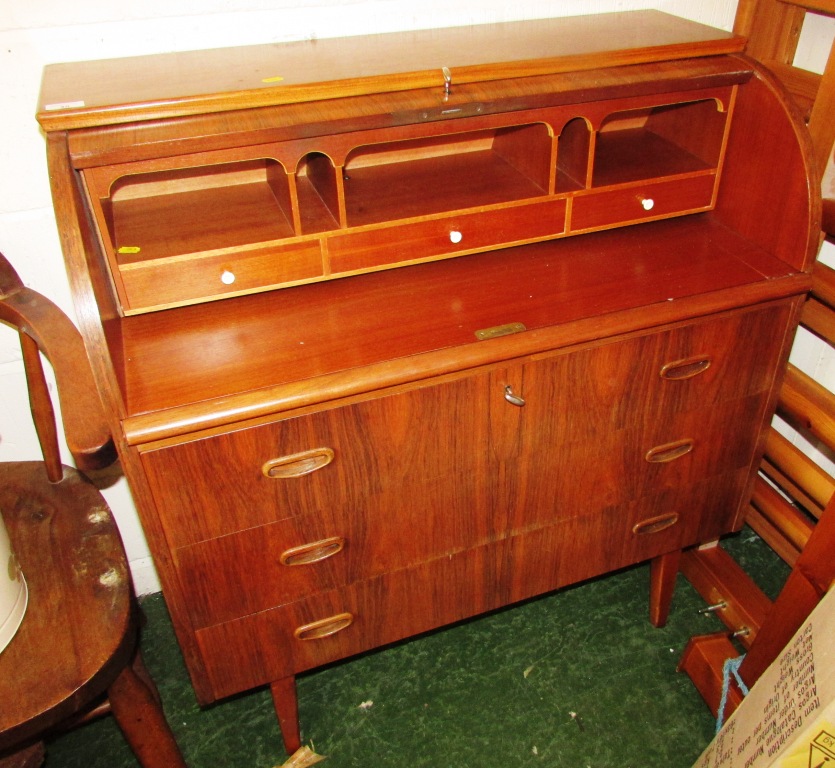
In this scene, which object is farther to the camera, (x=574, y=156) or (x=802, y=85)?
(x=802, y=85)

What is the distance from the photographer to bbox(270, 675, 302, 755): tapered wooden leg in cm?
143

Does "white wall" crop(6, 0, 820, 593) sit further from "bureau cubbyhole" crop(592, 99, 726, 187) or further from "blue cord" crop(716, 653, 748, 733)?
"blue cord" crop(716, 653, 748, 733)

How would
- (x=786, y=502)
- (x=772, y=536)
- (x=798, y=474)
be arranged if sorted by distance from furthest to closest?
(x=772, y=536)
(x=786, y=502)
(x=798, y=474)

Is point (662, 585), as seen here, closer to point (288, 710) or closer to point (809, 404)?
point (809, 404)

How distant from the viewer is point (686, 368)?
4.19 ft

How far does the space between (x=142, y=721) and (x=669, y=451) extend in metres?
1.02

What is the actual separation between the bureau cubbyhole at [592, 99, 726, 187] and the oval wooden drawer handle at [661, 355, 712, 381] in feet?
1.08

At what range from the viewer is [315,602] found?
4.17 ft

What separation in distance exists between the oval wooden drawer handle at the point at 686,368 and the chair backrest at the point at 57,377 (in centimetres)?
87

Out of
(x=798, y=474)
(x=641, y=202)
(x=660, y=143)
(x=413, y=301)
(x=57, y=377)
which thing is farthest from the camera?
(x=798, y=474)

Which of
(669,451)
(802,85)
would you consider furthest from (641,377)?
(802,85)

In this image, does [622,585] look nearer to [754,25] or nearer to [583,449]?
[583,449]

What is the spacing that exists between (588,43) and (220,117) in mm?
636

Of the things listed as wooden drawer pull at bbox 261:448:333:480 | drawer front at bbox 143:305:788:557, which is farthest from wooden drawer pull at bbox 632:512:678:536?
wooden drawer pull at bbox 261:448:333:480
